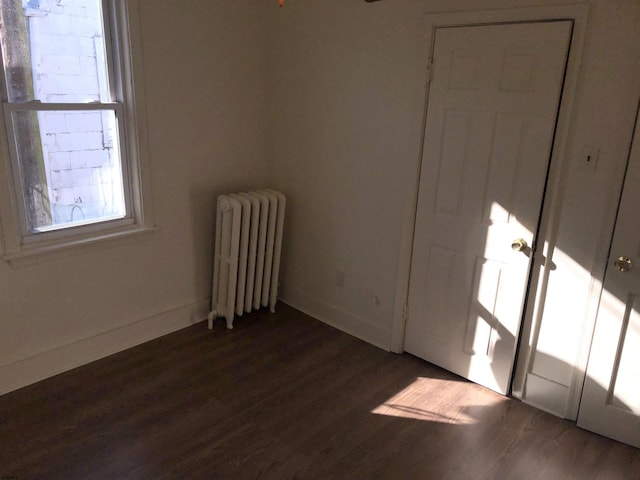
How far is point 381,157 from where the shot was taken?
3154mm

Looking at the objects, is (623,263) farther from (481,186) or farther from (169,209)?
(169,209)

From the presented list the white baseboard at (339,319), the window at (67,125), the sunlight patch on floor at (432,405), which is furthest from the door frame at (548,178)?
the window at (67,125)

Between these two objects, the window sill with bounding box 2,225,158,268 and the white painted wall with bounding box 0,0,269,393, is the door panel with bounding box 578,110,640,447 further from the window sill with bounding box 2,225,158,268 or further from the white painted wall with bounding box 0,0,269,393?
the window sill with bounding box 2,225,158,268

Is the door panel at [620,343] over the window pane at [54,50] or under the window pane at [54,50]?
under

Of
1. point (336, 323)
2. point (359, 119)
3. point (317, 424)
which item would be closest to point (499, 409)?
point (317, 424)

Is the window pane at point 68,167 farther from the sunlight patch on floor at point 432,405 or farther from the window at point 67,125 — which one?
the sunlight patch on floor at point 432,405

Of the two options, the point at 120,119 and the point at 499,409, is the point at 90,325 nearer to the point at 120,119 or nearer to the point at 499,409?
the point at 120,119

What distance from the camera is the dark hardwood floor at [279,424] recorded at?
232 centimetres

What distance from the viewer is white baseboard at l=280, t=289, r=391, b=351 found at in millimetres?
3410

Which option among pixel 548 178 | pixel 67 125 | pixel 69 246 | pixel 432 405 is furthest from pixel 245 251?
pixel 548 178

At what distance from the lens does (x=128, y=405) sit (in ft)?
8.87

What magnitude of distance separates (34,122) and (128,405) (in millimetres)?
1608

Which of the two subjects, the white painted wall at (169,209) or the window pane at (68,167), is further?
the white painted wall at (169,209)

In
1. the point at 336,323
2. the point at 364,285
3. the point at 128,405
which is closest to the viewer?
the point at 128,405
